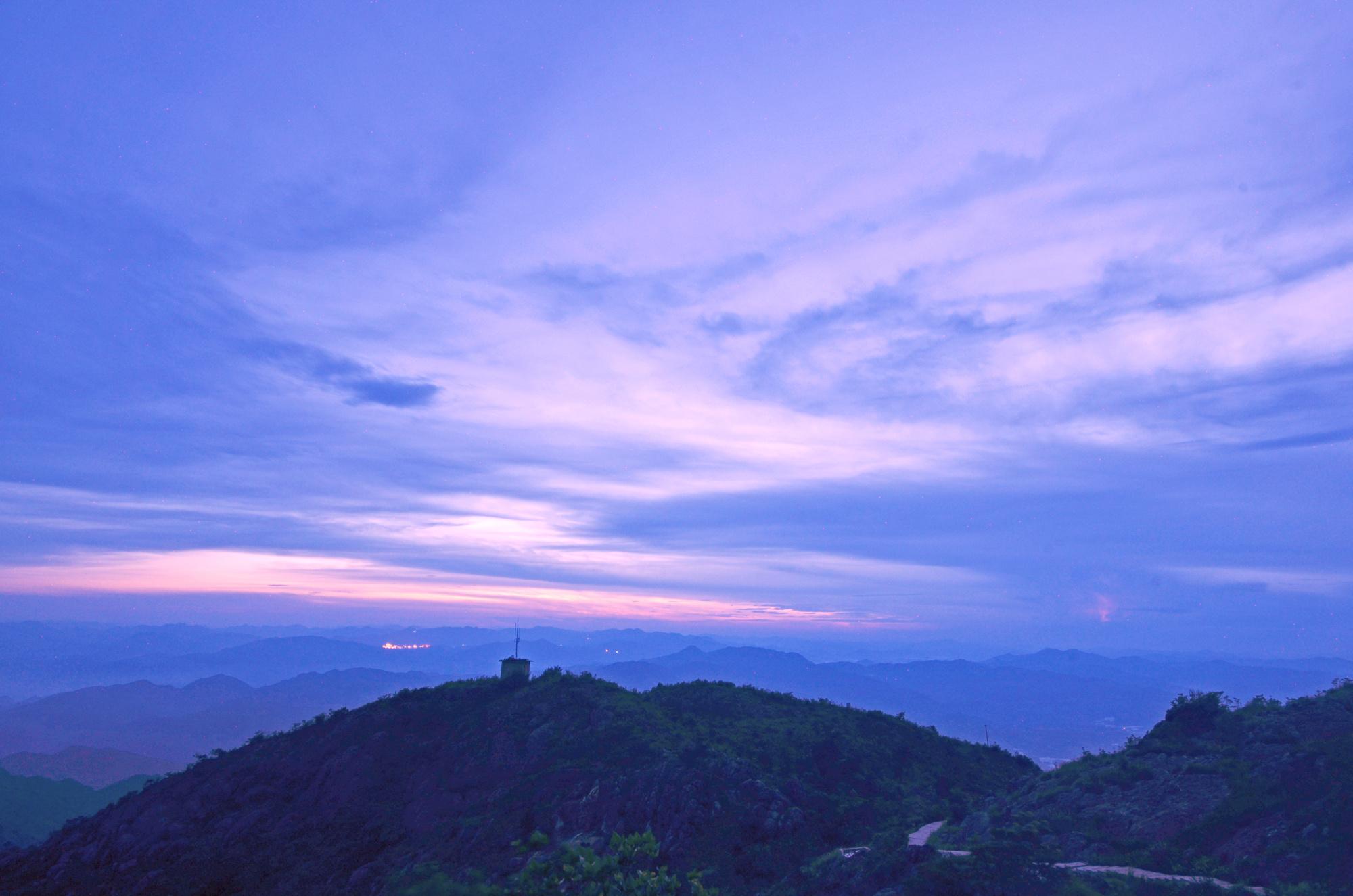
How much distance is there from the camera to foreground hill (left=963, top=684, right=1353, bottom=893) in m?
23.9

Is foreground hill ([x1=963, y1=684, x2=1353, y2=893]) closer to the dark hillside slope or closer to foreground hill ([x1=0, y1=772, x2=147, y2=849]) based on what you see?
the dark hillside slope

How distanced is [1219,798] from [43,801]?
176m

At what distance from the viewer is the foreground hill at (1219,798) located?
23875mm

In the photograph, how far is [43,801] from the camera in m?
131

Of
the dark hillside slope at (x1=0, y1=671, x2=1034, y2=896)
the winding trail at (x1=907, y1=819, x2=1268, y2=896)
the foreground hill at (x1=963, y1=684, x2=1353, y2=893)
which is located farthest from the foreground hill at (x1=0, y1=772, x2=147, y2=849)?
the winding trail at (x1=907, y1=819, x2=1268, y2=896)

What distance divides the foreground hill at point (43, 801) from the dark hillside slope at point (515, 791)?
286 ft

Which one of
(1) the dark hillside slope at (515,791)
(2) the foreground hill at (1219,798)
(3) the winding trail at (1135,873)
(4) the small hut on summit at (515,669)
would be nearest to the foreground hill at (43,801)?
(1) the dark hillside slope at (515,791)

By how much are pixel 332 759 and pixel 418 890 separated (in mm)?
47167

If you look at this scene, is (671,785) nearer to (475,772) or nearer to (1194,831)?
(475,772)

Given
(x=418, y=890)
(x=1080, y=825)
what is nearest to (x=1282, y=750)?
(x=1080, y=825)

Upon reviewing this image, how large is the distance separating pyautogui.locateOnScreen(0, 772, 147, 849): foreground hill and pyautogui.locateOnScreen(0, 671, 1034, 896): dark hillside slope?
8724 cm

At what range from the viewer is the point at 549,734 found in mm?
50375

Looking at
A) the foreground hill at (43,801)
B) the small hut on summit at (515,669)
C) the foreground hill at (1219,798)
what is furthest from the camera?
the foreground hill at (43,801)

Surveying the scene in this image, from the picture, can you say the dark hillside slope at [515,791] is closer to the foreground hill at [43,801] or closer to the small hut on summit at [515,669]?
the small hut on summit at [515,669]
